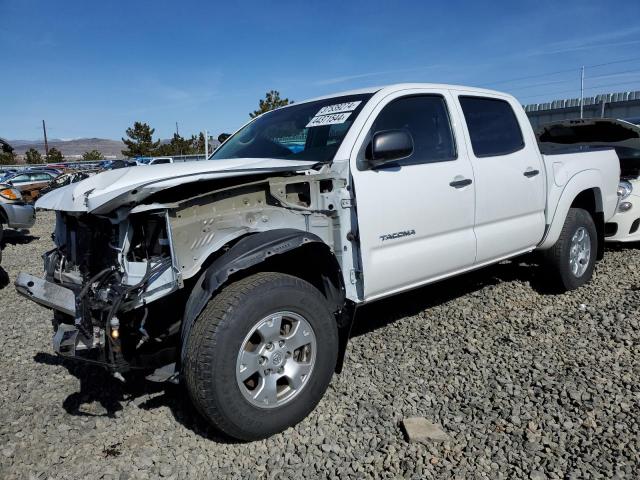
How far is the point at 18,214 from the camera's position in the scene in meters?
10.7

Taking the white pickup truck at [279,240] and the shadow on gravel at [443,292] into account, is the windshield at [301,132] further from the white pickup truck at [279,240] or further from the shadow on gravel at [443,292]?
the shadow on gravel at [443,292]

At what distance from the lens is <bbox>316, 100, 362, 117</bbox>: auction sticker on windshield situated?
361 cm

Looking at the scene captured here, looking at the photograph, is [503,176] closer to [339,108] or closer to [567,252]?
[567,252]

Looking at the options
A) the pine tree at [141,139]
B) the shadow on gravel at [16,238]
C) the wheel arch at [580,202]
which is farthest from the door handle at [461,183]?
the pine tree at [141,139]

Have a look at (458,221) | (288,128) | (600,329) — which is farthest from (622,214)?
(288,128)

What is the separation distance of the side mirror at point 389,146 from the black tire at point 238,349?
93 centimetres

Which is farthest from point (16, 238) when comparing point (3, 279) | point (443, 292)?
point (443, 292)

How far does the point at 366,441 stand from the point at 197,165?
1847 mm

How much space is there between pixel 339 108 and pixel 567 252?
2700 millimetres

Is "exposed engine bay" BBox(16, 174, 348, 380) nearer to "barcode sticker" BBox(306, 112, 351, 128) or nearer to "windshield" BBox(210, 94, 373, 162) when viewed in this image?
"windshield" BBox(210, 94, 373, 162)

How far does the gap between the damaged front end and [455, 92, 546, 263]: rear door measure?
2.39 metres

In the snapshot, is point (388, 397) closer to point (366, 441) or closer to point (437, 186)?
Answer: point (366, 441)

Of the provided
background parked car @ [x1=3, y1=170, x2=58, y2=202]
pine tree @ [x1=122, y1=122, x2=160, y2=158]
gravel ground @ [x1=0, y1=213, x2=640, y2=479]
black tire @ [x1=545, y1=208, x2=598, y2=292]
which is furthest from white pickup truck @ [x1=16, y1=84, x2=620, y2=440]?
pine tree @ [x1=122, y1=122, x2=160, y2=158]

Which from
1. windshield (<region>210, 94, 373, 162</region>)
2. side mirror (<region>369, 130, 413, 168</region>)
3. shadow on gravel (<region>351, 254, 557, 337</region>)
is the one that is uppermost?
windshield (<region>210, 94, 373, 162</region>)
